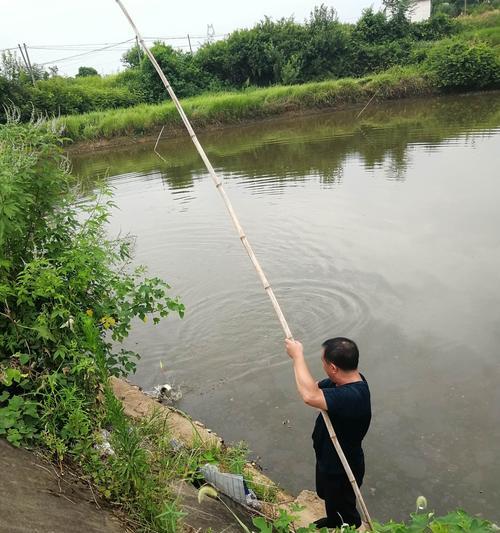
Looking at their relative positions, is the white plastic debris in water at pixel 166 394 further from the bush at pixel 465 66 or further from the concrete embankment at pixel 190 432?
the bush at pixel 465 66

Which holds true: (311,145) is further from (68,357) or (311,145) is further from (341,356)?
(341,356)

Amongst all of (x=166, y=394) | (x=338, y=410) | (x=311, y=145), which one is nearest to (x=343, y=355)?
(x=338, y=410)

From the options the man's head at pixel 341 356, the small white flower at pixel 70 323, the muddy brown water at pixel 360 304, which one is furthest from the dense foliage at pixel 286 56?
the man's head at pixel 341 356

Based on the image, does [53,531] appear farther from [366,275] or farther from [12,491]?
[366,275]

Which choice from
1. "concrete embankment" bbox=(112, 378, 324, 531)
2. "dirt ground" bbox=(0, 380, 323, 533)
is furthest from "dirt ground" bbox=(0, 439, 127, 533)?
"concrete embankment" bbox=(112, 378, 324, 531)

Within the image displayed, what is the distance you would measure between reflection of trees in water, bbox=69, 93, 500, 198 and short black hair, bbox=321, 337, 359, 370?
384 inches

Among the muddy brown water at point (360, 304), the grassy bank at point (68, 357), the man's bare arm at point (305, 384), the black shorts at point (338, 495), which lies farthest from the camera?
the muddy brown water at point (360, 304)

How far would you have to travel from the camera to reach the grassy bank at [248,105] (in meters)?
22.5

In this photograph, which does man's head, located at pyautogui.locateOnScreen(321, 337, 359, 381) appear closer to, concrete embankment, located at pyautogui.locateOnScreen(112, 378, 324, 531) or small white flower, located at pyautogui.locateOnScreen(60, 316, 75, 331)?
concrete embankment, located at pyautogui.locateOnScreen(112, 378, 324, 531)

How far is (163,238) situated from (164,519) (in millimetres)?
7751

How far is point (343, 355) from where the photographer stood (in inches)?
101

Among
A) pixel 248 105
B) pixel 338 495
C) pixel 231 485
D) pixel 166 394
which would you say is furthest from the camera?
pixel 248 105

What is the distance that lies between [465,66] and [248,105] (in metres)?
11.1

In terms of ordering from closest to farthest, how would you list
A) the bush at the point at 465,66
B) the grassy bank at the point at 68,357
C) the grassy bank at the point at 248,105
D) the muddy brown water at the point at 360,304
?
the grassy bank at the point at 68,357
the muddy brown water at the point at 360,304
the grassy bank at the point at 248,105
the bush at the point at 465,66
